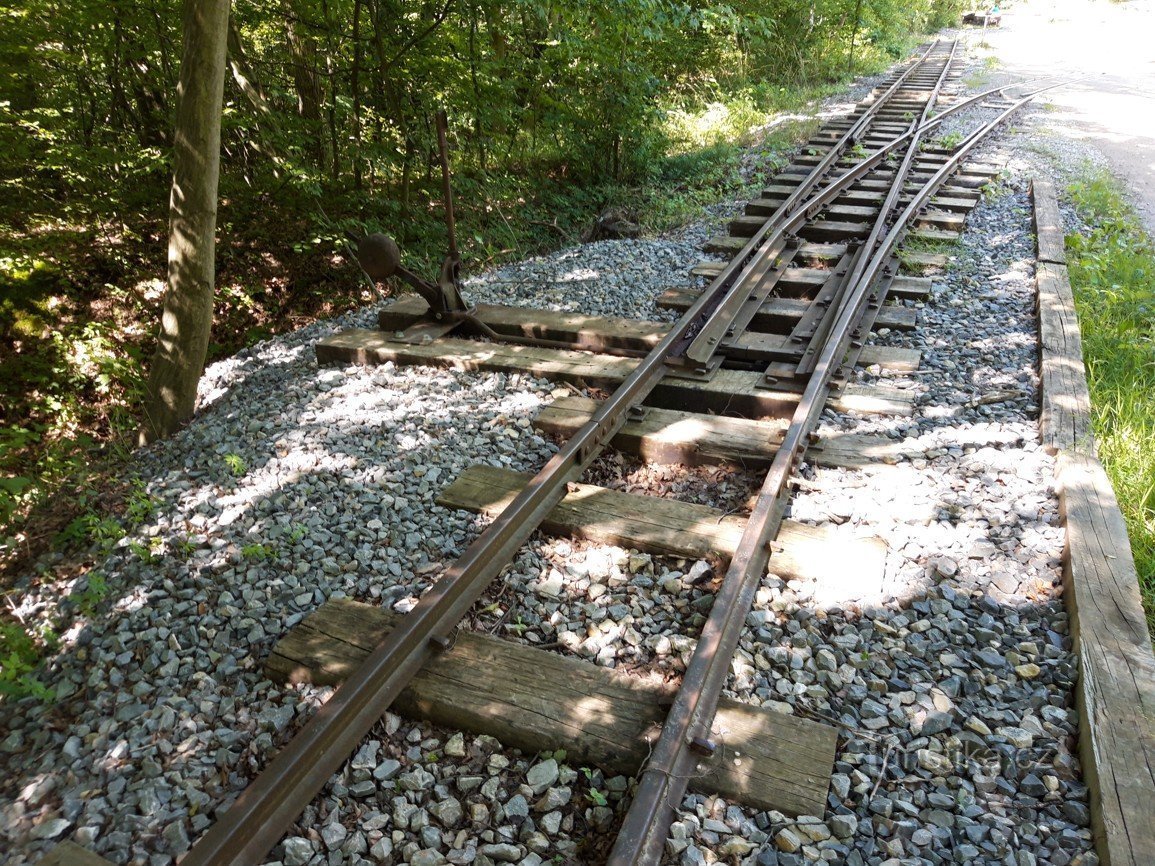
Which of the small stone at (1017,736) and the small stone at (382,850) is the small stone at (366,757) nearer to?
the small stone at (382,850)

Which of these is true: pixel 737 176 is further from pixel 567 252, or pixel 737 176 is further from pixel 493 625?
pixel 493 625

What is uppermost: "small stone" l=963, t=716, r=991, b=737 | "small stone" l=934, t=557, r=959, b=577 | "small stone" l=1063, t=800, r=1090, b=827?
"small stone" l=934, t=557, r=959, b=577

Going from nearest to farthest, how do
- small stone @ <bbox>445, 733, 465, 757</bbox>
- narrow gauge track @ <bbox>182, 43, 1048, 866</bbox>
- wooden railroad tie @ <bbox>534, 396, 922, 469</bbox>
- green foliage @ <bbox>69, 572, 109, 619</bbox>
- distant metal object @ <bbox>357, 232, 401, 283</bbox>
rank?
1. narrow gauge track @ <bbox>182, 43, 1048, 866</bbox>
2. small stone @ <bbox>445, 733, 465, 757</bbox>
3. green foliage @ <bbox>69, 572, 109, 619</bbox>
4. wooden railroad tie @ <bbox>534, 396, 922, 469</bbox>
5. distant metal object @ <bbox>357, 232, 401, 283</bbox>

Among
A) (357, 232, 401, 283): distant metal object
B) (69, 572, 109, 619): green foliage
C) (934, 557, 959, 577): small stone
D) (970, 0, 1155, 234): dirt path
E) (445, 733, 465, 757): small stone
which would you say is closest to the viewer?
(445, 733, 465, 757): small stone

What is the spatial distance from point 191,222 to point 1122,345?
244 inches

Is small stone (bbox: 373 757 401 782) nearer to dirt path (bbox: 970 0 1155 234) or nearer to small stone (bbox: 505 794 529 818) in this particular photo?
small stone (bbox: 505 794 529 818)

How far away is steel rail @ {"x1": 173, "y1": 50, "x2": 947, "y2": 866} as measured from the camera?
1854mm

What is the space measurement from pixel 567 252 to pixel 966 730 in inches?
226

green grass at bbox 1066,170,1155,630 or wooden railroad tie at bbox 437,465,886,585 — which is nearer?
wooden railroad tie at bbox 437,465,886,585

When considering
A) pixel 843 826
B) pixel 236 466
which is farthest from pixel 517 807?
pixel 236 466

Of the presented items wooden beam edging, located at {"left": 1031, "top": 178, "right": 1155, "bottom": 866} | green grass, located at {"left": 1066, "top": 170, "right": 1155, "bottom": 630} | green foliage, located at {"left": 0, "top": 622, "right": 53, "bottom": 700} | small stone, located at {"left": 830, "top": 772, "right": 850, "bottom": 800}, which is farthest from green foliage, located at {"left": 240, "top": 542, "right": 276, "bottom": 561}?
green grass, located at {"left": 1066, "top": 170, "right": 1155, "bottom": 630}

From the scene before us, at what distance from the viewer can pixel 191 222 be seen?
4738 millimetres

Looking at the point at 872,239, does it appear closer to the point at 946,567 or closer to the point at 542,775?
the point at 946,567

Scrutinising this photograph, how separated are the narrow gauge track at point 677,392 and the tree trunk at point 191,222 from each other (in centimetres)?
84
